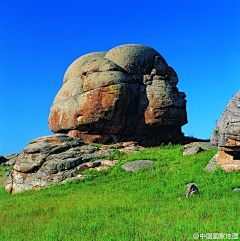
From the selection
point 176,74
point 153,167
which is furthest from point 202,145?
point 176,74

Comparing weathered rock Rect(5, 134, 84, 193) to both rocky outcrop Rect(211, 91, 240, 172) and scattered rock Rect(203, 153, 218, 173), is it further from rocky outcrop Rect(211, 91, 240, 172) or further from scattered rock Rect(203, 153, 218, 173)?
rocky outcrop Rect(211, 91, 240, 172)

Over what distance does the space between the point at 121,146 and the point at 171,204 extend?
40.3ft

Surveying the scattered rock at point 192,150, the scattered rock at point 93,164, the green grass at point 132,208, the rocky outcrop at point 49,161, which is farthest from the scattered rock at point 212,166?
the rocky outcrop at point 49,161

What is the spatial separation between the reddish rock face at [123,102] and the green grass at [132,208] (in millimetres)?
6729

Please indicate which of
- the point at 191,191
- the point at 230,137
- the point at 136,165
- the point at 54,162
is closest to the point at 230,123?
the point at 230,137

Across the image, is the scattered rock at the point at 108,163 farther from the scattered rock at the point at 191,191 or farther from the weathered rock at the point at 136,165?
the scattered rock at the point at 191,191

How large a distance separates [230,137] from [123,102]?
10.8m

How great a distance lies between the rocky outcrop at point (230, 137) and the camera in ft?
40.9

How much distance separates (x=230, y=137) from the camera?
1251 cm

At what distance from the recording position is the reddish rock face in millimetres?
21781

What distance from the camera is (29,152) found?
62.1 feet

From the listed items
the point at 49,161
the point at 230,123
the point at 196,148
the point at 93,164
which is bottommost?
the point at 93,164

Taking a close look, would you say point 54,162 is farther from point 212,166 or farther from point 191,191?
point 191,191

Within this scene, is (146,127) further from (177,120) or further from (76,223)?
(76,223)
